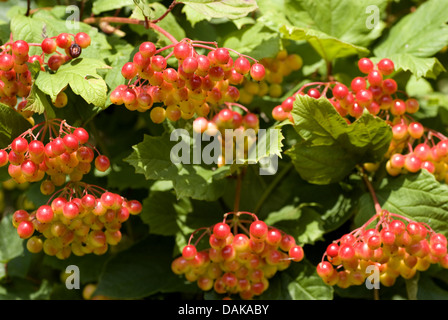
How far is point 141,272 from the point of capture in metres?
1.35

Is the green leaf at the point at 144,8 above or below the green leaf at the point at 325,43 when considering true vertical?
above

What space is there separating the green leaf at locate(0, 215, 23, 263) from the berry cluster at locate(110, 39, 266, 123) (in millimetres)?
646

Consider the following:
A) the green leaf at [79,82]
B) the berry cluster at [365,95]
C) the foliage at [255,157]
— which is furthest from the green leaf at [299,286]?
the green leaf at [79,82]

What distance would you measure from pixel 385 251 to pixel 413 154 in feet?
0.87

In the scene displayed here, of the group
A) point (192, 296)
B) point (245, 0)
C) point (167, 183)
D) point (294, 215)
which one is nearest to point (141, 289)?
point (192, 296)

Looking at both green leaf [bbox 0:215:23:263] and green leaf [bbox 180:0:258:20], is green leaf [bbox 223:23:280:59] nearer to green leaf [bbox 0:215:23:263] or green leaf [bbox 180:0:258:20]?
green leaf [bbox 180:0:258:20]

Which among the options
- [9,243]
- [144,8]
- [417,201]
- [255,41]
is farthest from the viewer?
[9,243]

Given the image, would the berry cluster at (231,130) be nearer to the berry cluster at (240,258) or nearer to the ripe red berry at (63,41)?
the berry cluster at (240,258)

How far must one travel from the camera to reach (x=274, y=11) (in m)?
1.31

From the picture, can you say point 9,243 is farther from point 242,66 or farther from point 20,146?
point 242,66

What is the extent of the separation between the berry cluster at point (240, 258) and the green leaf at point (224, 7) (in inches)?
16.5

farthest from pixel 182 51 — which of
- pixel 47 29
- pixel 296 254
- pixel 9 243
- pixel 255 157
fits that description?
A: pixel 9 243

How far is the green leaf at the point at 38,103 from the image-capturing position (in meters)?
1.00

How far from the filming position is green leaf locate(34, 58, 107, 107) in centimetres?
101
